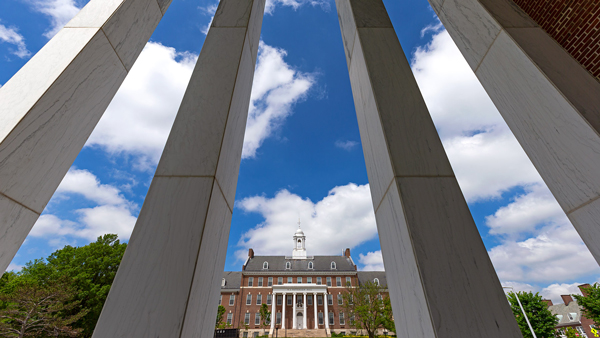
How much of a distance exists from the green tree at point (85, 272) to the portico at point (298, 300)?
4226cm

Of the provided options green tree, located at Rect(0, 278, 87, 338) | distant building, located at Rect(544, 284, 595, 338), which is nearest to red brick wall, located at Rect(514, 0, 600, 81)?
green tree, located at Rect(0, 278, 87, 338)

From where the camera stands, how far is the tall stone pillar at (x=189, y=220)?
2.47m

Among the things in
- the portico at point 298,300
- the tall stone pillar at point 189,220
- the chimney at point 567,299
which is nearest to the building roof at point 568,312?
the chimney at point 567,299

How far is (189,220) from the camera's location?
292 centimetres

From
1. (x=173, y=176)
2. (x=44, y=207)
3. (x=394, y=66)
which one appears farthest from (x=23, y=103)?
(x=394, y=66)

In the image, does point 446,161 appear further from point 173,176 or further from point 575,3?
point 575,3

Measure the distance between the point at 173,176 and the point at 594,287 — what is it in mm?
55061

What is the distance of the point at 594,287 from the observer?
35.7m

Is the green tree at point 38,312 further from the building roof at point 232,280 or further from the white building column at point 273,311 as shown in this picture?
the building roof at point 232,280

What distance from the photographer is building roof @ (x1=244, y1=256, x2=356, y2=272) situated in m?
73.9

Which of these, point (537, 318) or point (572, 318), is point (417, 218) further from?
point (572, 318)

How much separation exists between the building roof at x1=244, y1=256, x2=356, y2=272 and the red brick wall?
7385 centimetres

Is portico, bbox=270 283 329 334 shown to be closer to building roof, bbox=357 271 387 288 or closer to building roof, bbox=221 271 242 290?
building roof, bbox=221 271 242 290

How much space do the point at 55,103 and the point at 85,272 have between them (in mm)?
39239
